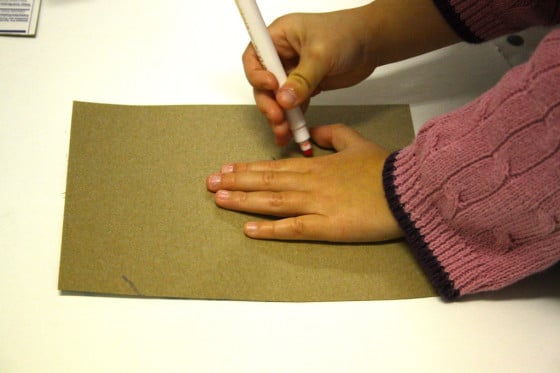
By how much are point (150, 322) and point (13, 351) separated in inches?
5.6

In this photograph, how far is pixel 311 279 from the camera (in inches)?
19.5

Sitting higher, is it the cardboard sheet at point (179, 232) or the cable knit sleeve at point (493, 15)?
the cable knit sleeve at point (493, 15)

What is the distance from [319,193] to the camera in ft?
1.76

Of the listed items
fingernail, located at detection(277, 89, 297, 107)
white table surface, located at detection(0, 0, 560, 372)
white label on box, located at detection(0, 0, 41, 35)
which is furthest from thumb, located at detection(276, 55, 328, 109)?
white label on box, located at detection(0, 0, 41, 35)

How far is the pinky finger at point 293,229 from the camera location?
0.51 meters

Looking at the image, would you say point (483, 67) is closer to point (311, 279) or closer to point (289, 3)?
point (289, 3)

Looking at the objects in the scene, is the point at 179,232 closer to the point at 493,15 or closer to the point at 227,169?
the point at 227,169

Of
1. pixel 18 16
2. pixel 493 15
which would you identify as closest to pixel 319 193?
pixel 493 15

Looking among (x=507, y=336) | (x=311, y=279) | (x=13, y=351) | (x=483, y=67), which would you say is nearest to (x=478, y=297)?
(x=507, y=336)

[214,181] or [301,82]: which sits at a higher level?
[301,82]

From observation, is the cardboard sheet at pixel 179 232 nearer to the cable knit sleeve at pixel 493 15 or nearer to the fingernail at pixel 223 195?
the fingernail at pixel 223 195

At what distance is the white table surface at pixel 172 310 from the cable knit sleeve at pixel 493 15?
0.33 feet

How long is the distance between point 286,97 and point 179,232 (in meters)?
0.21

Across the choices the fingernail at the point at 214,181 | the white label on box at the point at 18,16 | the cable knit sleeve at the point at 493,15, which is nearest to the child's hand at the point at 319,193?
the fingernail at the point at 214,181
